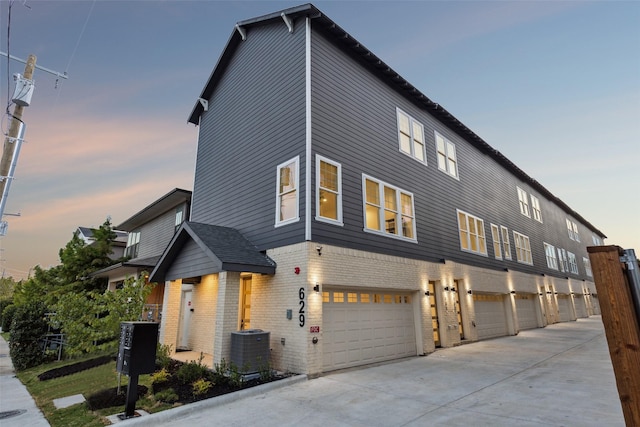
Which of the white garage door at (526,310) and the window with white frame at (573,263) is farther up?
the window with white frame at (573,263)

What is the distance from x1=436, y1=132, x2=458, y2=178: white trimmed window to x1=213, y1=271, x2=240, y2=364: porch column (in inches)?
436

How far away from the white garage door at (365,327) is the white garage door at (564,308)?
21.4 meters

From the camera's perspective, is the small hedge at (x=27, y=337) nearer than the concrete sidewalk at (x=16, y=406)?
No

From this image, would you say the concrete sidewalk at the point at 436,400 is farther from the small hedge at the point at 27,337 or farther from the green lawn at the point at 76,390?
the small hedge at the point at 27,337

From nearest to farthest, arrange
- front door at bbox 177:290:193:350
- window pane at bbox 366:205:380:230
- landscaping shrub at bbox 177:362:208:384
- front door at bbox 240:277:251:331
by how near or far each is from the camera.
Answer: landscaping shrub at bbox 177:362:208:384 < front door at bbox 240:277:251:331 < window pane at bbox 366:205:380:230 < front door at bbox 177:290:193:350

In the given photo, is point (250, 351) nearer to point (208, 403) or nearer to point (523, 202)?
point (208, 403)

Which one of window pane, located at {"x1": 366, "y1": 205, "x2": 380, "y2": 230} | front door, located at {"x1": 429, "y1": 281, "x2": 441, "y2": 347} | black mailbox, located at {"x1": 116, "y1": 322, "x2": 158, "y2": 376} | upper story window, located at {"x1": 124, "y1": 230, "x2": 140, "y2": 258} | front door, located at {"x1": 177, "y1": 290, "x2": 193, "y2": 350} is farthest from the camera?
upper story window, located at {"x1": 124, "y1": 230, "x2": 140, "y2": 258}

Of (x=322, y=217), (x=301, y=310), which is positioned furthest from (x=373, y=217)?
(x=301, y=310)

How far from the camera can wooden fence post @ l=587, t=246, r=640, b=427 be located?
200 centimetres

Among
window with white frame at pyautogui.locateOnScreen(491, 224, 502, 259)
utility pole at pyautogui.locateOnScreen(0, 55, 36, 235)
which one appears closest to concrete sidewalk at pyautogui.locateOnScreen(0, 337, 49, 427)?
utility pole at pyautogui.locateOnScreen(0, 55, 36, 235)

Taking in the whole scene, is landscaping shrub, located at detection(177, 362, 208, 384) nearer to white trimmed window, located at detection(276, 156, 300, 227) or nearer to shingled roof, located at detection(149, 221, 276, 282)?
shingled roof, located at detection(149, 221, 276, 282)

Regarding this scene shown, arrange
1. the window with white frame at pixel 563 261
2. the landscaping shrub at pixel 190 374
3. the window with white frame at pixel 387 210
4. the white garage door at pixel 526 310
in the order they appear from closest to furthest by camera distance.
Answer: the landscaping shrub at pixel 190 374 < the window with white frame at pixel 387 210 < the white garage door at pixel 526 310 < the window with white frame at pixel 563 261

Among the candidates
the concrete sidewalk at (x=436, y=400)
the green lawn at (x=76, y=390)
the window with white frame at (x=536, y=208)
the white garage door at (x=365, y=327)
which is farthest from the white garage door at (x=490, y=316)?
the green lawn at (x=76, y=390)

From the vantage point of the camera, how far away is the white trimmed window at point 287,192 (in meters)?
9.65
